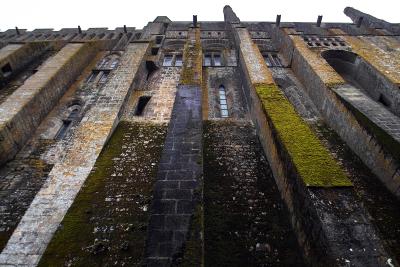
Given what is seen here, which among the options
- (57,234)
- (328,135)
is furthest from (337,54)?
(57,234)

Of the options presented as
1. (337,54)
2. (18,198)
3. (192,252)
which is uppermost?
(337,54)

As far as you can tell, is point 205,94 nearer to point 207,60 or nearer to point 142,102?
point 142,102

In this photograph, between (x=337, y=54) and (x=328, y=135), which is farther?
(x=337, y=54)

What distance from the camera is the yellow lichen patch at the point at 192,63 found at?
32.6 ft

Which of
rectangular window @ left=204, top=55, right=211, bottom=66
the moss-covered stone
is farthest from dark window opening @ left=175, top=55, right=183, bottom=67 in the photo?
the moss-covered stone

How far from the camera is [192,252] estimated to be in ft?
14.9

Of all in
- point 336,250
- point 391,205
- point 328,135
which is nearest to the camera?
point 336,250

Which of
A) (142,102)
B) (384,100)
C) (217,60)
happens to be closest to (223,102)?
(142,102)

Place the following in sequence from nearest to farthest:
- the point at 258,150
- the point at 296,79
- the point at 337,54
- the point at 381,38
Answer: the point at 258,150
the point at 296,79
the point at 337,54
the point at 381,38

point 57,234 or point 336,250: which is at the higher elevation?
point 336,250

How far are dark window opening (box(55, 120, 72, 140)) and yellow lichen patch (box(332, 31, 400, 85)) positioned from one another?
11954 mm

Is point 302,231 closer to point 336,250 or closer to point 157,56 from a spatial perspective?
point 336,250

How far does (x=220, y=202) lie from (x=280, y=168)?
1694 millimetres

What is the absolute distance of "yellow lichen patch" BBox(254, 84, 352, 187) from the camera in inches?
214
